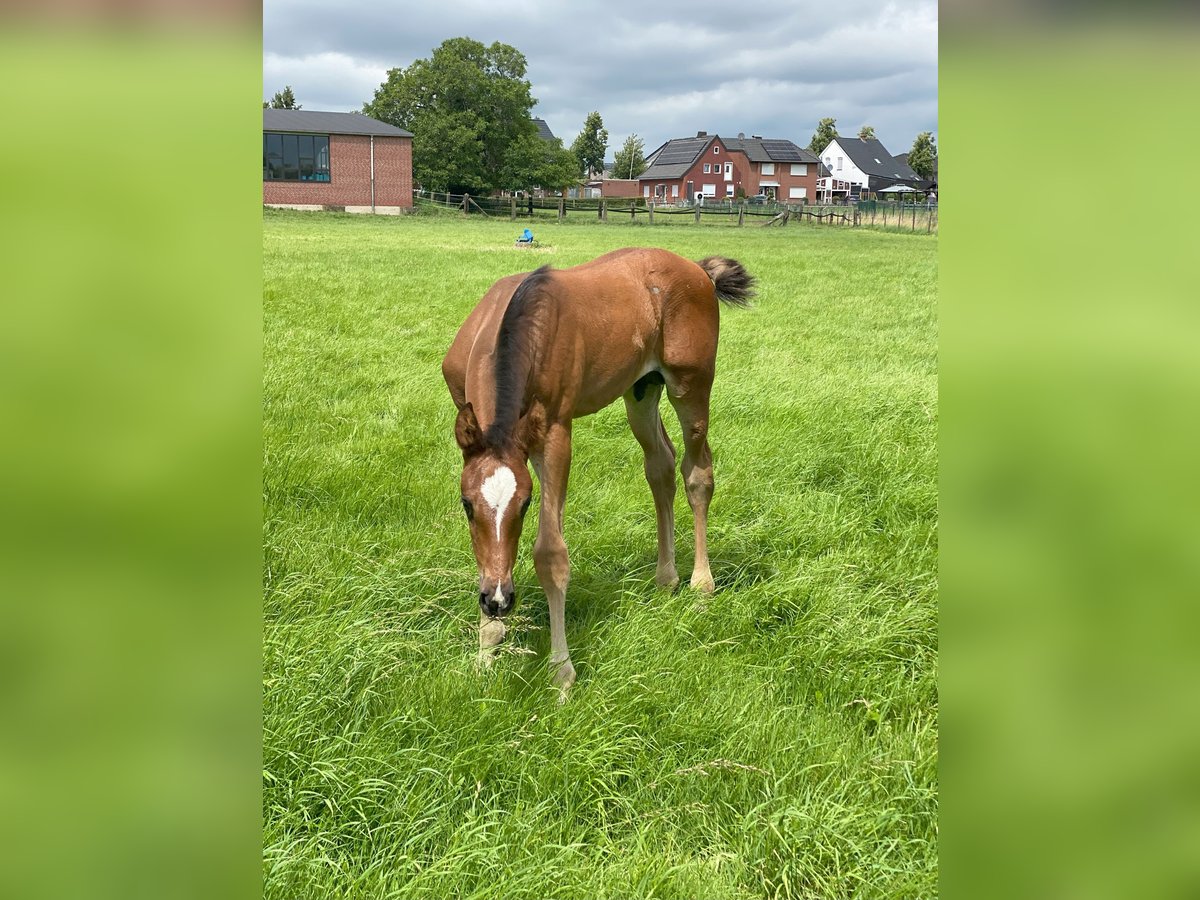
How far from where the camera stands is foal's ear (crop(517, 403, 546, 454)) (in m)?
3.41

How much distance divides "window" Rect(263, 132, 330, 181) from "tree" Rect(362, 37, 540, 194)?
12.2m

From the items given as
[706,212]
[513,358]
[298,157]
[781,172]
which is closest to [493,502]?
[513,358]

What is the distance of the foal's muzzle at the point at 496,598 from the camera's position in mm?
3059

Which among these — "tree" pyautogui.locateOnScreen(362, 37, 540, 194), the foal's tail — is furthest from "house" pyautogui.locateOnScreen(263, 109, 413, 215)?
the foal's tail

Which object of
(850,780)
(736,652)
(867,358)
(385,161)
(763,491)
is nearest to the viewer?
(850,780)

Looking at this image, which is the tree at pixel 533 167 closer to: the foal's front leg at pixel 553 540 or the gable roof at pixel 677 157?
the gable roof at pixel 677 157

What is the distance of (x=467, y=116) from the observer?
6956 centimetres

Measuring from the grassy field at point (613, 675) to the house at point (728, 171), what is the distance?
9414 centimetres

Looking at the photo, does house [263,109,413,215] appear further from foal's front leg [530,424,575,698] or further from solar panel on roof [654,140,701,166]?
foal's front leg [530,424,575,698]

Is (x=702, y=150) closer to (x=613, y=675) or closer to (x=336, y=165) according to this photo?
(x=336, y=165)
